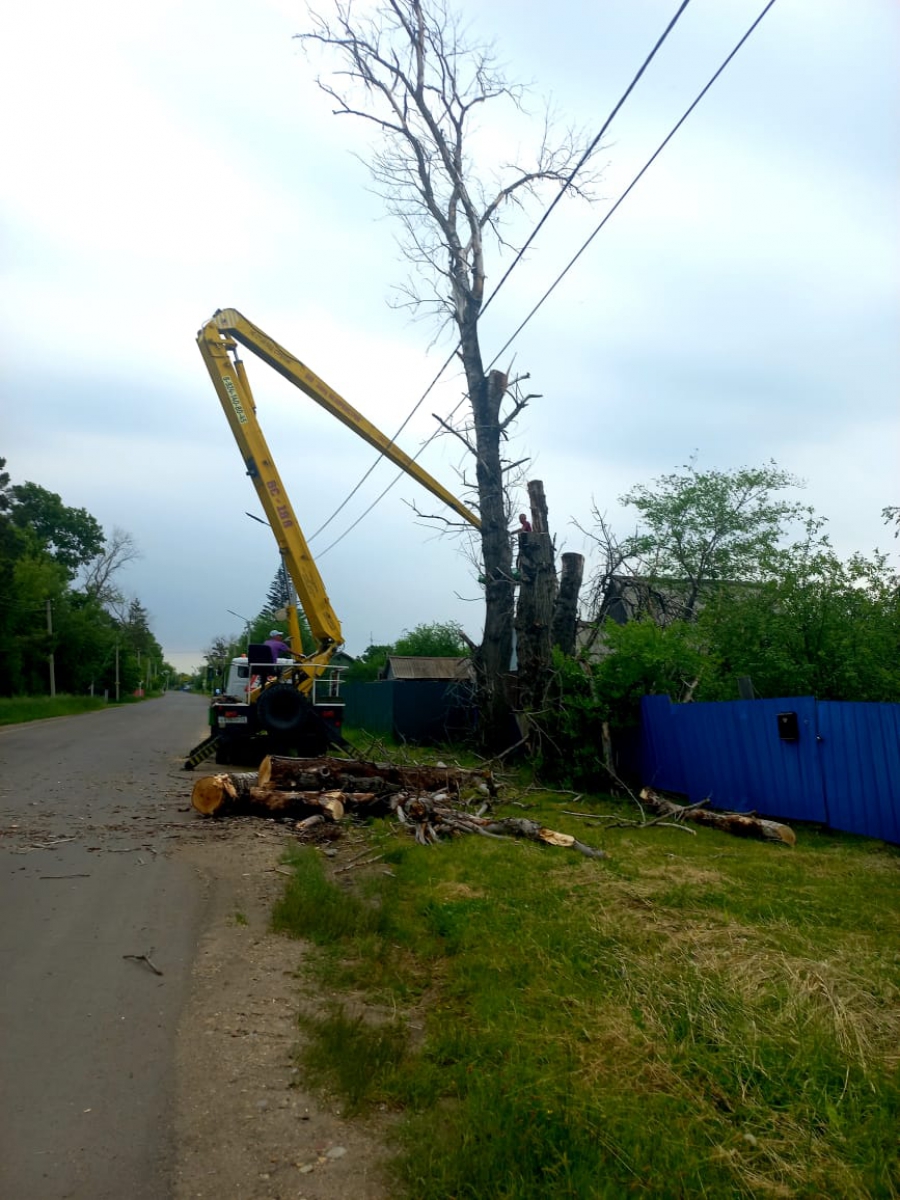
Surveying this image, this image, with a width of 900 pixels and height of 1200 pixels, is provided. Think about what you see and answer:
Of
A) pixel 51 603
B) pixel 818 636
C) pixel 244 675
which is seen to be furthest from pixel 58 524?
pixel 818 636

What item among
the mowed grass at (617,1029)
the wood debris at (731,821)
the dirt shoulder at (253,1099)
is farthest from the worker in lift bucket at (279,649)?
the dirt shoulder at (253,1099)

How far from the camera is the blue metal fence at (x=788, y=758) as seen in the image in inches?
389

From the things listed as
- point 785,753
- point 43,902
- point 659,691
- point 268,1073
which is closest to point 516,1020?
point 268,1073

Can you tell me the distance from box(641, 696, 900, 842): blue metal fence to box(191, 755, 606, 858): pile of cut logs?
9.76ft

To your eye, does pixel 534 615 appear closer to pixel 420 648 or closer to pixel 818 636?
pixel 818 636

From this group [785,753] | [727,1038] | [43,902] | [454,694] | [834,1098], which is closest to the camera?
[834,1098]

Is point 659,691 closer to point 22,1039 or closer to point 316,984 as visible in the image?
point 316,984

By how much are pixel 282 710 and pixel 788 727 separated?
8837mm

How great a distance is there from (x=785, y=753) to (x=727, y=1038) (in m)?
7.77

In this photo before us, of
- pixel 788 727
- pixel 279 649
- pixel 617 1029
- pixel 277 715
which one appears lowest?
pixel 617 1029

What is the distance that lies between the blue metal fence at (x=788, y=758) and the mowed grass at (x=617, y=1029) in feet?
7.85

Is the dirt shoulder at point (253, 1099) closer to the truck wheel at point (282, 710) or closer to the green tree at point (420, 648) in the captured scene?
the truck wheel at point (282, 710)

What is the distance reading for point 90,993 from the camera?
5.30 meters

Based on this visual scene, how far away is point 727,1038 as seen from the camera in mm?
4129
